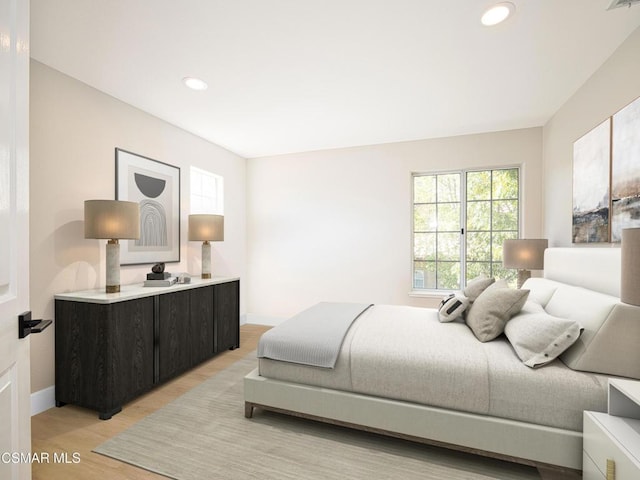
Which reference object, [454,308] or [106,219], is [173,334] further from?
[454,308]

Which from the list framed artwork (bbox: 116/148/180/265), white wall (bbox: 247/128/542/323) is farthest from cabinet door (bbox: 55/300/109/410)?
white wall (bbox: 247/128/542/323)

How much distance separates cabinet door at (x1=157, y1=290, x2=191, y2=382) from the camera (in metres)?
2.64

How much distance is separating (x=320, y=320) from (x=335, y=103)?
204 centimetres

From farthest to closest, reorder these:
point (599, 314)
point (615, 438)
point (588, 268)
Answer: point (588, 268) → point (599, 314) → point (615, 438)

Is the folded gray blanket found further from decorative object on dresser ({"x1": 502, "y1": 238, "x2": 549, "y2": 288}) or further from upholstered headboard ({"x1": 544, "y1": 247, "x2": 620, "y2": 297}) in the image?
decorative object on dresser ({"x1": 502, "y1": 238, "x2": 549, "y2": 288})

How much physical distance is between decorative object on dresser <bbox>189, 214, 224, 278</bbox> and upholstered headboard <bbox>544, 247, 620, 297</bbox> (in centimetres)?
334

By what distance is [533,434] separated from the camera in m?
1.55

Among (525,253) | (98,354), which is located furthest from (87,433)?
(525,253)

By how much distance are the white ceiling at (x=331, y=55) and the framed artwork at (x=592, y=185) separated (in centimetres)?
55

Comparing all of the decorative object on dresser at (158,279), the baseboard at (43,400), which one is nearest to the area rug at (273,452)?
the baseboard at (43,400)

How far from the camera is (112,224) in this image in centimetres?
238

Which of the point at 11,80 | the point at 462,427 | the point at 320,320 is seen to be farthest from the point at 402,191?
the point at 11,80

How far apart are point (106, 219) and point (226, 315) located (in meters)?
1.63

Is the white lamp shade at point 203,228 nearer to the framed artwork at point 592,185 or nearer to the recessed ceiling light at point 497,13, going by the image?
the recessed ceiling light at point 497,13
